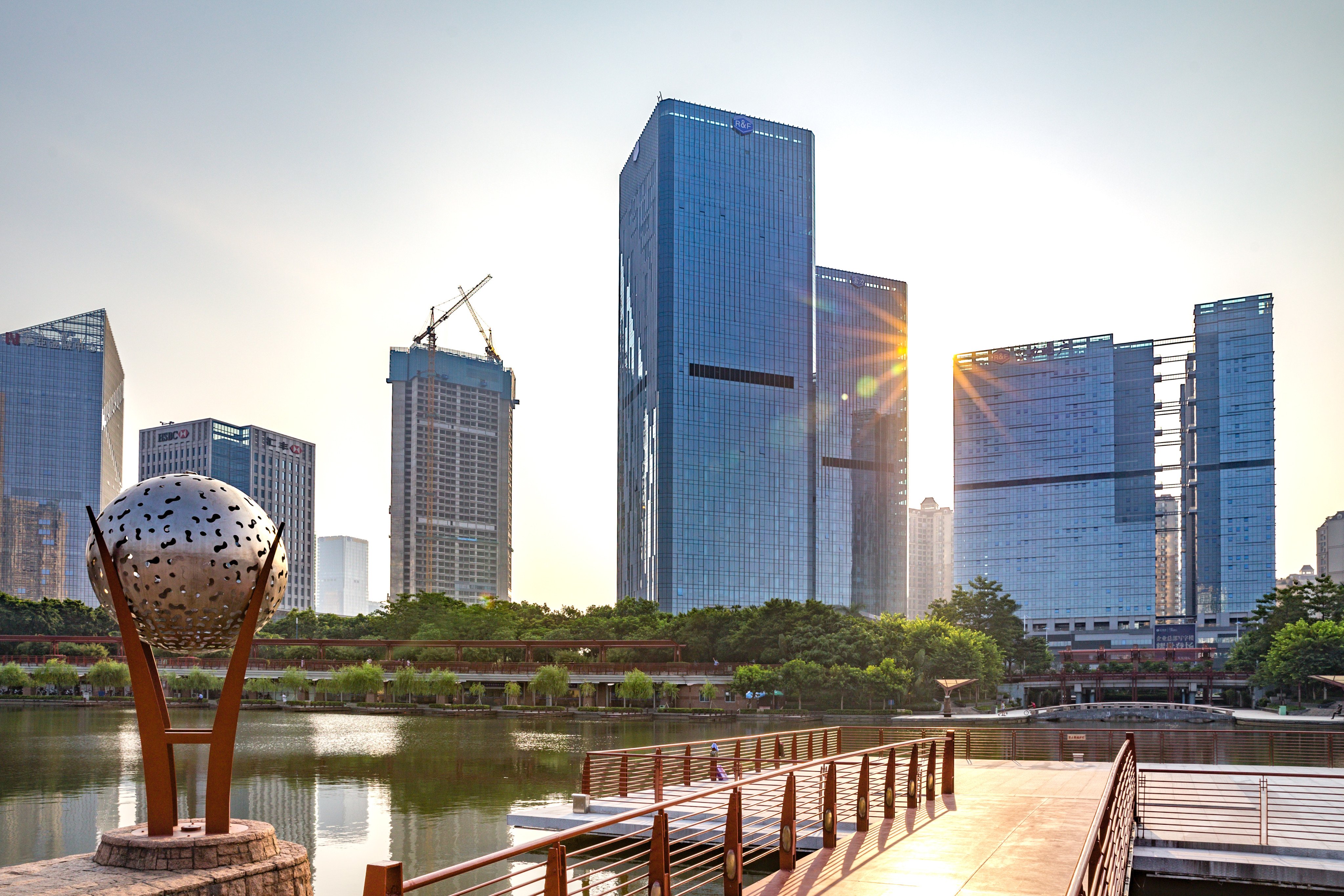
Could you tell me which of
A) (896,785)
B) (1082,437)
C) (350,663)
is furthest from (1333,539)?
(896,785)

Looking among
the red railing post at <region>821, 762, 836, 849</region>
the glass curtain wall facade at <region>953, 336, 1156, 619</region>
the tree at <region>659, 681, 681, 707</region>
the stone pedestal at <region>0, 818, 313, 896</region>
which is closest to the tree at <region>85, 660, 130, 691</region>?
the tree at <region>659, 681, 681, 707</region>

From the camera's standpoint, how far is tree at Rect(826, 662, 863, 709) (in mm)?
73688

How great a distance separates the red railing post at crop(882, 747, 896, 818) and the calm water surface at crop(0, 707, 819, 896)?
380 inches

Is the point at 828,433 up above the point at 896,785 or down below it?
above

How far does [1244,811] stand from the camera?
20.2 metres

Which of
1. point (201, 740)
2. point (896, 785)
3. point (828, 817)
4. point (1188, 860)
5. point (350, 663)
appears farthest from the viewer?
point (350, 663)

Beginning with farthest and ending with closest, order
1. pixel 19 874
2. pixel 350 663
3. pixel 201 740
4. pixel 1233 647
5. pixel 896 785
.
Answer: pixel 1233 647 → pixel 350 663 → pixel 896 785 → pixel 201 740 → pixel 19 874

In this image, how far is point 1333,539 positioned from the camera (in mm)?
161250

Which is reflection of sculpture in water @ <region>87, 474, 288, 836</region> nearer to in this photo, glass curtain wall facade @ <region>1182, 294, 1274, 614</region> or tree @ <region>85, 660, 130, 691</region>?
tree @ <region>85, 660, 130, 691</region>

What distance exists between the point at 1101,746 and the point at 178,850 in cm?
4754

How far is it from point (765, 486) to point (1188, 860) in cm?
13545

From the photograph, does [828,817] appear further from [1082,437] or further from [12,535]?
[12,535]

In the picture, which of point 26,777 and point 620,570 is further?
point 620,570

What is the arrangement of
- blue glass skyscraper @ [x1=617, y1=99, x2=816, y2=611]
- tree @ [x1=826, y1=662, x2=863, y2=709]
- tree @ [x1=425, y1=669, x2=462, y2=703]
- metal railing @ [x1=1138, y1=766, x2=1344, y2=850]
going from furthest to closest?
1. blue glass skyscraper @ [x1=617, y1=99, x2=816, y2=611]
2. tree @ [x1=425, y1=669, x2=462, y2=703]
3. tree @ [x1=826, y1=662, x2=863, y2=709]
4. metal railing @ [x1=1138, y1=766, x2=1344, y2=850]
